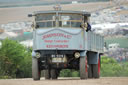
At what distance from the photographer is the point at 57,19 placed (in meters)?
30.4

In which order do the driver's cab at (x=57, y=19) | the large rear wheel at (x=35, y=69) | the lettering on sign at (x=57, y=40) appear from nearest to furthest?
1. the lettering on sign at (x=57, y=40)
2. the large rear wheel at (x=35, y=69)
3. the driver's cab at (x=57, y=19)

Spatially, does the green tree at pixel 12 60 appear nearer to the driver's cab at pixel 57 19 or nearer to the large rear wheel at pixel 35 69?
the driver's cab at pixel 57 19

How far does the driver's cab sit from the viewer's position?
99.7ft

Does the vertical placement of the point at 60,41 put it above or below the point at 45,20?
below

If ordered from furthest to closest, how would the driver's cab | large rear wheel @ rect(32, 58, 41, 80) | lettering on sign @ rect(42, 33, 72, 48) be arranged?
the driver's cab, large rear wheel @ rect(32, 58, 41, 80), lettering on sign @ rect(42, 33, 72, 48)

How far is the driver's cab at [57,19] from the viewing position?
30391 millimetres

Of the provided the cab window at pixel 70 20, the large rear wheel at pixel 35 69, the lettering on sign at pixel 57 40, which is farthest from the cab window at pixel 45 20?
the large rear wheel at pixel 35 69

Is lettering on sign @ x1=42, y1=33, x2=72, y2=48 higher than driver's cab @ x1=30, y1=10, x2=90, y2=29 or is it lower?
lower

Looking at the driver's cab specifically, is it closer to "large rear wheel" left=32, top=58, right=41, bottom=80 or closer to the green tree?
"large rear wheel" left=32, top=58, right=41, bottom=80

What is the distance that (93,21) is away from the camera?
525 feet

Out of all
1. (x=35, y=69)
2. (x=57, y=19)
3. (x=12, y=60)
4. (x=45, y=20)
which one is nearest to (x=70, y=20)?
(x=57, y=19)

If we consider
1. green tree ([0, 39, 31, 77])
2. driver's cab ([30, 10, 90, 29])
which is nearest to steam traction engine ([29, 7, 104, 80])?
driver's cab ([30, 10, 90, 29])

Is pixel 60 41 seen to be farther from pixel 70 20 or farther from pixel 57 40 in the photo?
pixel 70 20

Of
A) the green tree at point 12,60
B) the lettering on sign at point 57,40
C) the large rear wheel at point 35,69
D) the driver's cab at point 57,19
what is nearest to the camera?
the lettering on sign at point 57,40
